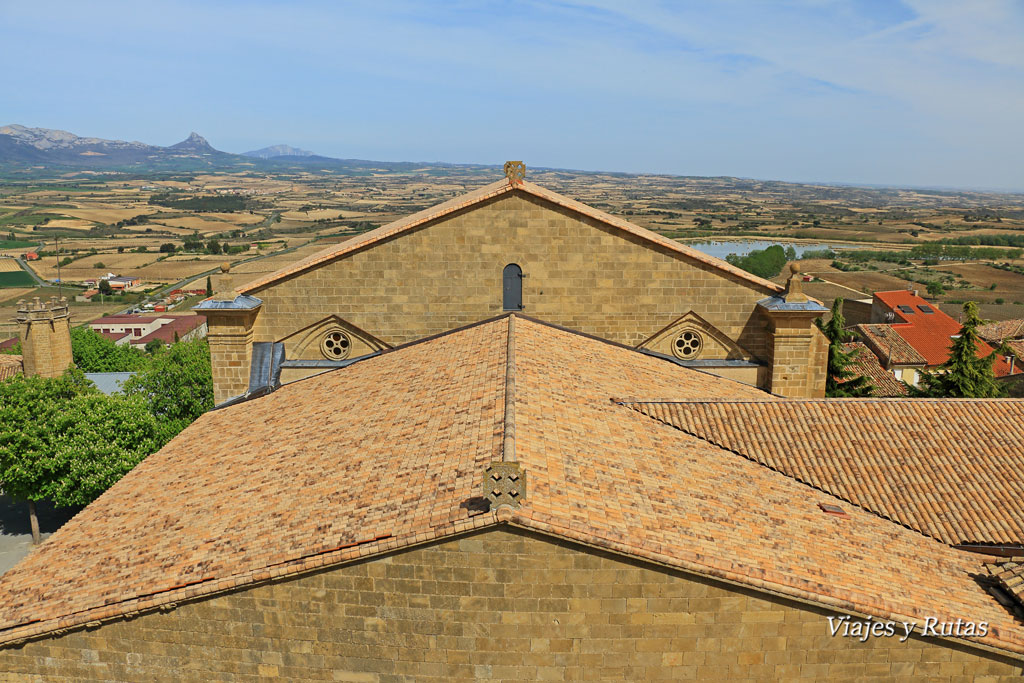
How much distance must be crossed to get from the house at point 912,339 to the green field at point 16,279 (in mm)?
122890

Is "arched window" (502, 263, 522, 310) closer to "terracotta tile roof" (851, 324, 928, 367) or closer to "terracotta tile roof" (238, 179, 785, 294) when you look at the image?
"terracotta tile roof" (238, 179, 785, 294)

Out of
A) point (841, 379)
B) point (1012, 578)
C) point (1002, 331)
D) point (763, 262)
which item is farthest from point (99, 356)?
point (763, 262)

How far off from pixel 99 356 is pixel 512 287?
39.3m

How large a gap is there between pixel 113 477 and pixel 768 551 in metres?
24.4

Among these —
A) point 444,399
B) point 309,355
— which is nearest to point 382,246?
point 309,355

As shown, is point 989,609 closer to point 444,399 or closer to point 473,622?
point 473,622

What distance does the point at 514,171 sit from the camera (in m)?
20.8

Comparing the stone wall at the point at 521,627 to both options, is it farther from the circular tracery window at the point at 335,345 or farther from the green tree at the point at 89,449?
the green tree at the point at 89,449

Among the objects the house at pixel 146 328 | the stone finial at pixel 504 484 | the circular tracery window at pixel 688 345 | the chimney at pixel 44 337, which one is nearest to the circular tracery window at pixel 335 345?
the circular tracery window at pixel 688 345

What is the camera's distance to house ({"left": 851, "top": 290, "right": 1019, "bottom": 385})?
168 ft

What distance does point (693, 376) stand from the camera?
2028 cm

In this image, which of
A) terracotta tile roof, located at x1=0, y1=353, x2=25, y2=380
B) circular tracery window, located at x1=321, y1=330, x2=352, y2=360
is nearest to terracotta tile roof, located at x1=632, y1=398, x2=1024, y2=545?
circular tracery window, located at x1=321, y1=330, x2=352, y2=360

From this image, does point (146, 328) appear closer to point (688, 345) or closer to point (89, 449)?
point (89, 449)

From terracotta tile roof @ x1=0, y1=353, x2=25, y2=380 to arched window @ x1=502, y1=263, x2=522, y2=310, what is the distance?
34067 mm
